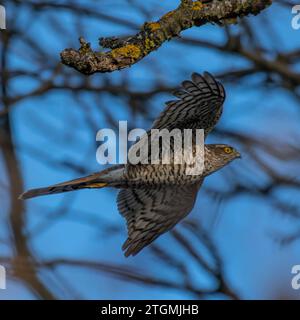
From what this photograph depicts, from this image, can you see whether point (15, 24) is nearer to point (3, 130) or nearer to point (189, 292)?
point (3, 130)

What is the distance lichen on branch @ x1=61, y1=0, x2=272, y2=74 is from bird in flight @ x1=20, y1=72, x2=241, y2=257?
763 mm

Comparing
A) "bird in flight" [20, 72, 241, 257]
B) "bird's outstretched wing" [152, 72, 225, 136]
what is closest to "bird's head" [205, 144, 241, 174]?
"bird in flight" [20, 72, 241, 257]

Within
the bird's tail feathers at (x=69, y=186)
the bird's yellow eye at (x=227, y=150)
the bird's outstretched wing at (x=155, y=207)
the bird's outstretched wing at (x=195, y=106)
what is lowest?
the bird's tail feathers at (x=69, y=186)

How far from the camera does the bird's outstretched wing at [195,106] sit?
5039mm

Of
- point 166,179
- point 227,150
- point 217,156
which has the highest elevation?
point 227,150

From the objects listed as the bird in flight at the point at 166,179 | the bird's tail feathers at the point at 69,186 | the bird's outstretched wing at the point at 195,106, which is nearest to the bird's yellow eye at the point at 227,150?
the bird in flight at the point at 166,179

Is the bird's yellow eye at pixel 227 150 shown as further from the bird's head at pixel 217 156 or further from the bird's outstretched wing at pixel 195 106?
the bird's outstretched wing at pixel 195 106

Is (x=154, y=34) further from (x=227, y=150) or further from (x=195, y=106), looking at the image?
(x=227, y=150)

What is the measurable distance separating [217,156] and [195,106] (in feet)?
1.98

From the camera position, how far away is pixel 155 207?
6059mm

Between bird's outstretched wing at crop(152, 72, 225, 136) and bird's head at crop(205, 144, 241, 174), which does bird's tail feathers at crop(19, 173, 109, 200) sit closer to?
bird's outstretched wing at crop(152, 72, 225, 136)

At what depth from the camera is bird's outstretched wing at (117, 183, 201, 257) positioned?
5.95 meters

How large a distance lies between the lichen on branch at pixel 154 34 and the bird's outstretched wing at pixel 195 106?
0.72m

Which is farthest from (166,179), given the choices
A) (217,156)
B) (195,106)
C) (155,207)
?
(195,106)
